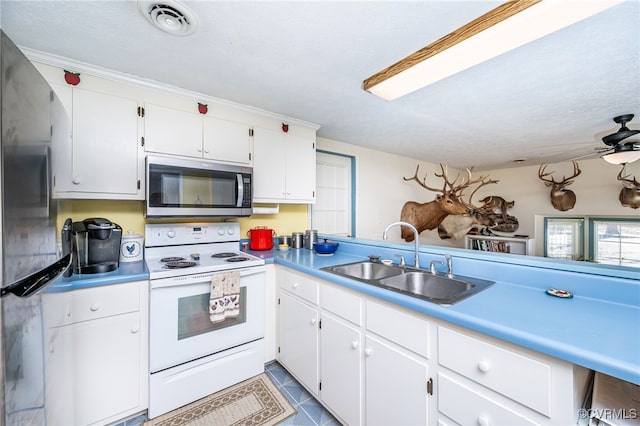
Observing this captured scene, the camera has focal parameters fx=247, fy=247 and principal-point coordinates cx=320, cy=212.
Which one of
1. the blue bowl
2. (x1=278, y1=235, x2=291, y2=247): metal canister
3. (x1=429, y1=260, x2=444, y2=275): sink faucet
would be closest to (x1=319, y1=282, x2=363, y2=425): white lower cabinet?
(x1=429, y1=260, x2=444, y2=275): sink faucet

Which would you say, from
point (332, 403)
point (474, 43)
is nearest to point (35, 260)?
point (332, 403)

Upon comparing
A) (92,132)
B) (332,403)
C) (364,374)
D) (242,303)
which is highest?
(92,132)

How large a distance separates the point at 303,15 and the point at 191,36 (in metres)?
0.63

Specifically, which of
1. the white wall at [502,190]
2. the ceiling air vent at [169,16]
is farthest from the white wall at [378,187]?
the ceiling air vent at [169,16]

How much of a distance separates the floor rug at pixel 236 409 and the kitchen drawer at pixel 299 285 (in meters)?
0.72

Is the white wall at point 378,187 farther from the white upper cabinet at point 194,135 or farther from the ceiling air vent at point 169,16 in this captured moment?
the ceiling air vent at point 169,16

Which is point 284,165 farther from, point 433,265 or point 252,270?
point 433,265

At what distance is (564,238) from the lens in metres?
4.51

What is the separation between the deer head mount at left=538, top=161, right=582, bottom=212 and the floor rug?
17.8ft

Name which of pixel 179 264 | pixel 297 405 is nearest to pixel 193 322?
pixel 179 264

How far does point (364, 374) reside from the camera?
135cm

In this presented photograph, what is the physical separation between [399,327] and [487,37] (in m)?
1.50

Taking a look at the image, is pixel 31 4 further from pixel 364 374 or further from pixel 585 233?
pixel 585 233

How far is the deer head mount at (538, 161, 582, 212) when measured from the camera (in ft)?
14.0
